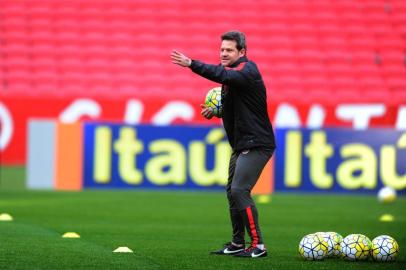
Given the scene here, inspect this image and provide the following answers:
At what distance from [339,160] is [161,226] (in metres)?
6.64

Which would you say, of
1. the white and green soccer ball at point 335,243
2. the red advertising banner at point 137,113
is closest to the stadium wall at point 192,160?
the red advertising banner at point 137,113

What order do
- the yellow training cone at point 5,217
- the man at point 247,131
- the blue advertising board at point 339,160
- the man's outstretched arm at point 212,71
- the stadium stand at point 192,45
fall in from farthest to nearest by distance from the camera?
the stadium stand at point 192,45
the blue advertising board at point 339,160
the yellow training cone at point 5,217
the man at point 247,131
the man's outstretched arm at point 212,71

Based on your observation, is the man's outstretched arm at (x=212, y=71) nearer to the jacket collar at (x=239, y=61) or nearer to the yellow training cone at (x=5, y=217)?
the jacket collar at (x=239, y=61)

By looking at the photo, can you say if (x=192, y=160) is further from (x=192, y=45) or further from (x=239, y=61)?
(x=239, y=61)

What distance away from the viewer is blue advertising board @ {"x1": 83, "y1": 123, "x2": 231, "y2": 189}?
17.3 meters

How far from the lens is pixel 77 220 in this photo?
38.6ft

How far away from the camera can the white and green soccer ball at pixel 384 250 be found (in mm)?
7867

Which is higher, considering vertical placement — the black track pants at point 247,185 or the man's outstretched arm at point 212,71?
the man's outstretched arm at point 212,71

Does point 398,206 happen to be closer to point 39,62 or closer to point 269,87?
point 269,87

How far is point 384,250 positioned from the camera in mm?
7879

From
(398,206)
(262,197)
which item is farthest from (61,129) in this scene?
(398,206)

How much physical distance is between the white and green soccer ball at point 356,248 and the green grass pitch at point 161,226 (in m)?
0.09

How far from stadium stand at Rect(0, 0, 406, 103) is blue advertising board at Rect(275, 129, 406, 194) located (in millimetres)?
5225

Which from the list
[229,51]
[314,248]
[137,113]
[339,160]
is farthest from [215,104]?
[137,113]
